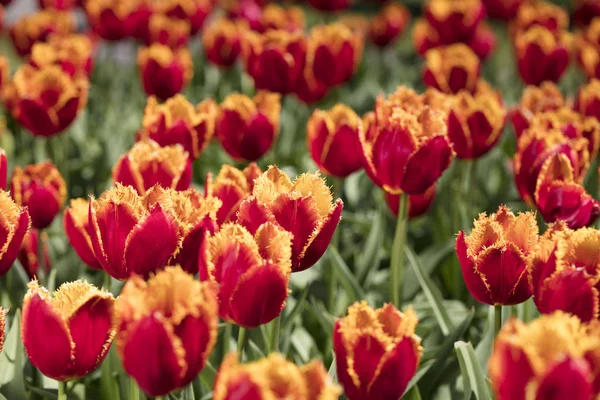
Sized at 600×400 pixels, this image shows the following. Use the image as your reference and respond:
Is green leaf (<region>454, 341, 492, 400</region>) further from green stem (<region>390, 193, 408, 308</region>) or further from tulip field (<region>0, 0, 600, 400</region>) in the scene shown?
green stem (<region>390, 193, 408, 308</region>)

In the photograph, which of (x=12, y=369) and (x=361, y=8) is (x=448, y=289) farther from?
(x=361, y=8)

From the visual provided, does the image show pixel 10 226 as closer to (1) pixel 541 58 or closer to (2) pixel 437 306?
(2) pixel 437 306

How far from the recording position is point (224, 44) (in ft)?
11.8

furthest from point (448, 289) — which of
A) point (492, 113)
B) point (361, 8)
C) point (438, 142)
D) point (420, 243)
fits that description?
point (361, 8)

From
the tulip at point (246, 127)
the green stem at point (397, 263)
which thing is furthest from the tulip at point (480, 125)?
the tulip at point (246, 127)

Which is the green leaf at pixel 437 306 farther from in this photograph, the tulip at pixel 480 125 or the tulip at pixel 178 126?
the tulip at pixel 178 126

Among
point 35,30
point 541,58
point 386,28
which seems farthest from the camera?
point 386,28

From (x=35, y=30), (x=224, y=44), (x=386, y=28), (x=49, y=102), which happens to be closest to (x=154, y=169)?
(x=49, y=102)

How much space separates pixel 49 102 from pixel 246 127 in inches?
21.2

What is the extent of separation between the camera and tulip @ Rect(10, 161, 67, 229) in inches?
69.7

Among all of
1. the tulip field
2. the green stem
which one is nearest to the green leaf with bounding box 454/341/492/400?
the tulip field

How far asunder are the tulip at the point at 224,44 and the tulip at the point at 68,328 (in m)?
2.64

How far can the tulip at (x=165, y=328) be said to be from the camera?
2.64ft

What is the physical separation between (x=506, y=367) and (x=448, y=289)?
4.80 ft
